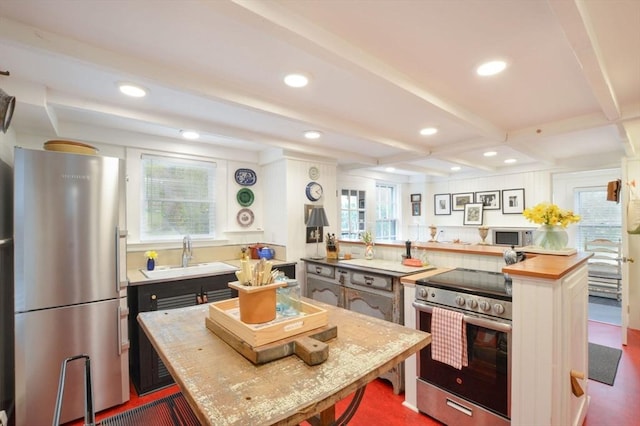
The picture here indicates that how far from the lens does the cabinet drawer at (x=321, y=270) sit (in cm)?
306

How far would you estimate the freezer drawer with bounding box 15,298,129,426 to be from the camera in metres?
1.92

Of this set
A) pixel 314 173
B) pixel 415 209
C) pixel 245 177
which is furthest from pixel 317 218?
pixel 415 209

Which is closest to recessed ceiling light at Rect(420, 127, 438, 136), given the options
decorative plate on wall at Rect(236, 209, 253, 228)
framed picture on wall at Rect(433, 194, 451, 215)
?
decorative plate on wall at Rect(236, 209, 253, 228)

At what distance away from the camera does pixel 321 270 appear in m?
3.24

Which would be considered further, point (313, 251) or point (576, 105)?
point (313, 251)

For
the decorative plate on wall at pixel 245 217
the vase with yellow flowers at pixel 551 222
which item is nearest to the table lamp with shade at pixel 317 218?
the decorative plate on wall at pixel 245 217

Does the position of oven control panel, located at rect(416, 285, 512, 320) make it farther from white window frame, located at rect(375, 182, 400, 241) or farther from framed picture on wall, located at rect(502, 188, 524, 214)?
framed picture on wall, located at rect(502, 188, 524, 214)

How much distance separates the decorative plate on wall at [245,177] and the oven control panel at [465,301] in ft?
7.99

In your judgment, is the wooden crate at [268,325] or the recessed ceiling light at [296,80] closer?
the wooden crate at [268,325]

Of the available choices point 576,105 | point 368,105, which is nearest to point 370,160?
point 368,105

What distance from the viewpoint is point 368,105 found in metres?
2.31

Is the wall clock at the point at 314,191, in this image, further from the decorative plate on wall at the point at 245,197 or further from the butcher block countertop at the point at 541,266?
the butcher block countertop at the point at 541,266

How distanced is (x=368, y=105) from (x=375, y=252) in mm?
1661

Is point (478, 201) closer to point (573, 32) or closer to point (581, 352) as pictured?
point (581, 352)
